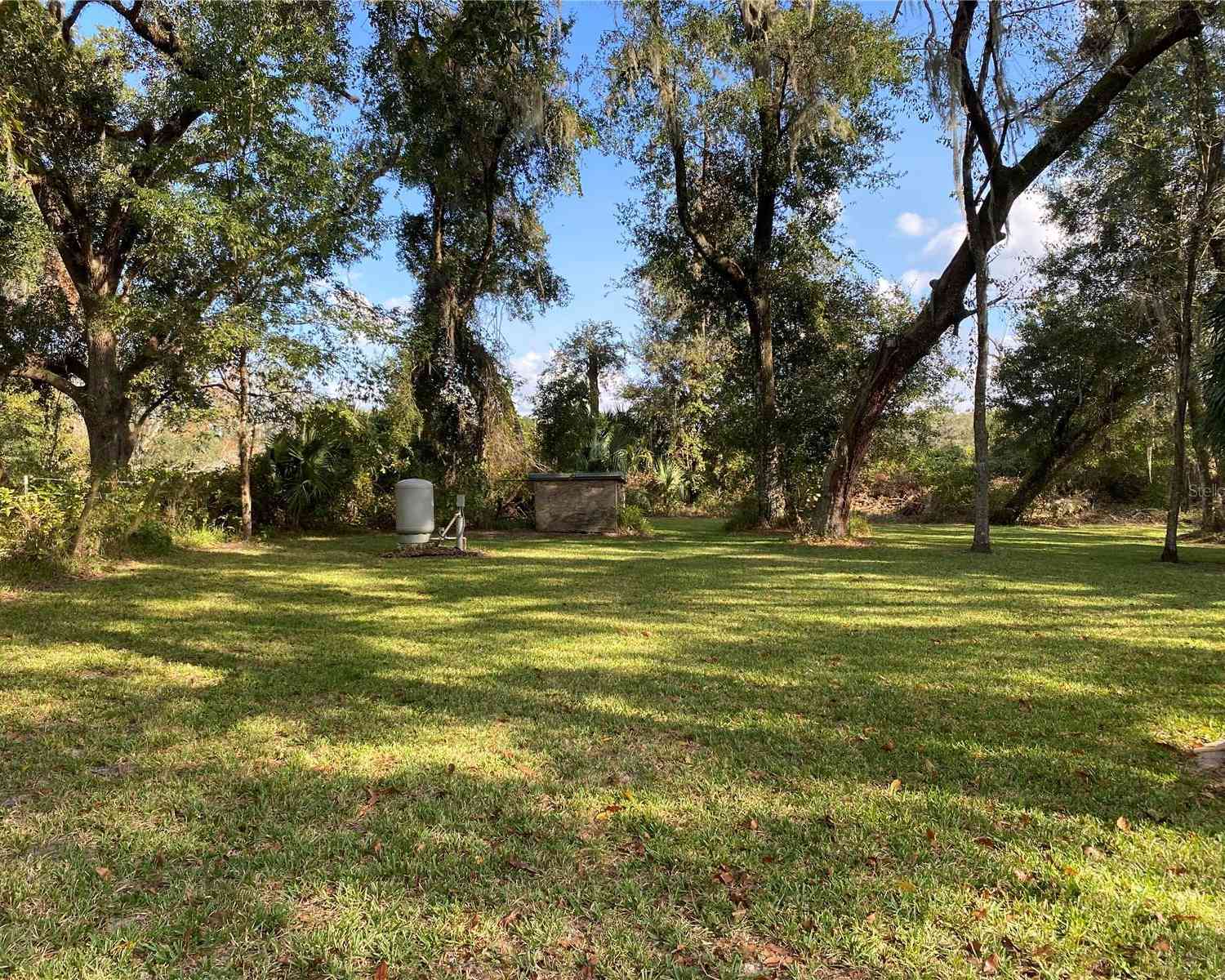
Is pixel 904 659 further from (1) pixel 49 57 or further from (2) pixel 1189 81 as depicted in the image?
(1) pixel 49 57

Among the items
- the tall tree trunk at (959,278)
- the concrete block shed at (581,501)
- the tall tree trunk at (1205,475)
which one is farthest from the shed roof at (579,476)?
the tall tree trunk at (1205,475)

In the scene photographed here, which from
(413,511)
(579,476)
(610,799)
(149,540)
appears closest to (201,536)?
(149,540)

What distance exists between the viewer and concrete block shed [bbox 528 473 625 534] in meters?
14.6

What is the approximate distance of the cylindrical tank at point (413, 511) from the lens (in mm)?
10984

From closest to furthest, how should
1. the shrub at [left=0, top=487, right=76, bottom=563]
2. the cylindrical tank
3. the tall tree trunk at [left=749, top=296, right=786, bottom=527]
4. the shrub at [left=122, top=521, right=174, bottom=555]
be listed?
the shrub at [left=0, top=487, right=76, bottom=563]
the shrub at [left=122, top=521, right=174, bottom=555]
the cylindrical tank
the tall tree trunk at [left=749, top=296, right=786, bottom=527]

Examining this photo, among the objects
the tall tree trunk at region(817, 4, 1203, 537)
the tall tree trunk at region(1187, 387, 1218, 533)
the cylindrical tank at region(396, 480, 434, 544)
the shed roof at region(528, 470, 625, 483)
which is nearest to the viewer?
the tall tree trunk at region(817, 4, 1203, 537)

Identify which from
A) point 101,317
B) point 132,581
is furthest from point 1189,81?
point 101,317

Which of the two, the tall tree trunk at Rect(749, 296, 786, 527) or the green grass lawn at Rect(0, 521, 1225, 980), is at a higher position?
the tall tree trunk at Rect(749, 296, 786, 527)

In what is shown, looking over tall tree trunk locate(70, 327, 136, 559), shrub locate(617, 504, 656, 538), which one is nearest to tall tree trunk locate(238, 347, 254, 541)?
tall tree trunk locate(70, 327, 136, 559)

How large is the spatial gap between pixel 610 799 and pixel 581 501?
1228 cm

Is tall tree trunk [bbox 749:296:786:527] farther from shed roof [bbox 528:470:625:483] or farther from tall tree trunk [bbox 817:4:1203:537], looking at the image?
shed roof [bbox 528:470:625:483]

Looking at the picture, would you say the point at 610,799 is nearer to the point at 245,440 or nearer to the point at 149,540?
the point at 149,540

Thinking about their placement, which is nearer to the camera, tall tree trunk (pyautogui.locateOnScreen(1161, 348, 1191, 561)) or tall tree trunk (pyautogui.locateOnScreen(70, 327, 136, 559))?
tall tree trunk (pyautogui.locateOnScreen(1161, 348, 1191, 561))

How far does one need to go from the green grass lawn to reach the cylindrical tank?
5490 mm
